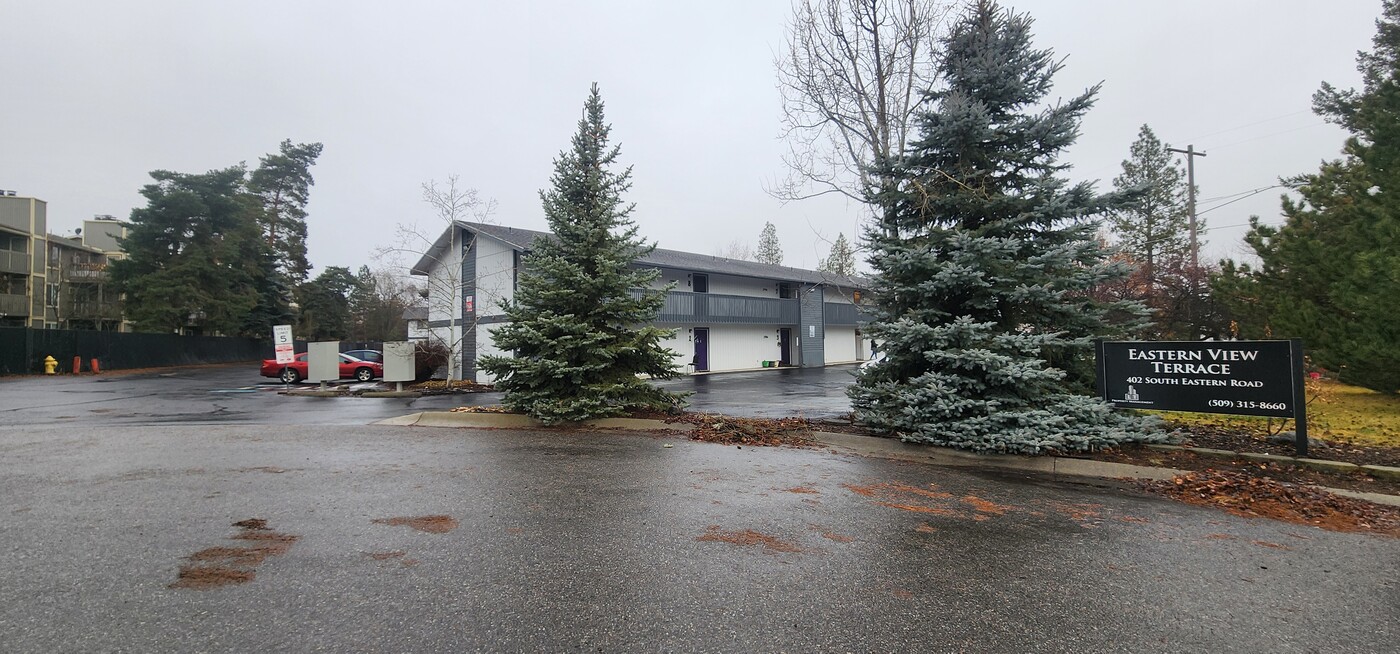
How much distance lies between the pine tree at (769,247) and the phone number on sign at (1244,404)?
58939 mm

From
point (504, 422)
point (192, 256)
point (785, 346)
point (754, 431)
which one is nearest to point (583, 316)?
point (504, 422)

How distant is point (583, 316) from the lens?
10547mm

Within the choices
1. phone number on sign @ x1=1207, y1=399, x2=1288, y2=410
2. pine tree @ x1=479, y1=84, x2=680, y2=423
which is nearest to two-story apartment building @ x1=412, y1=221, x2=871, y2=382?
pine tree @ x1=479, y1=84, x2=680, y2=423

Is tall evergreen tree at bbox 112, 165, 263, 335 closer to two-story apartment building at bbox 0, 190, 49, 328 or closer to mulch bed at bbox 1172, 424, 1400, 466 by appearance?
two-story apartment building at bbox 0, 190, 49, 328

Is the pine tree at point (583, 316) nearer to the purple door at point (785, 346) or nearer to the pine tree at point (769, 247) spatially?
the purple door at point (785, 346)

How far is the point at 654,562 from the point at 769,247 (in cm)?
6359

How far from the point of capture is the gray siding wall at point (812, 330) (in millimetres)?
32219

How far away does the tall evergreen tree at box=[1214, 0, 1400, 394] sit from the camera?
905 centimetres

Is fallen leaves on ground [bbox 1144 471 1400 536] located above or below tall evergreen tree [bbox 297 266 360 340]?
below

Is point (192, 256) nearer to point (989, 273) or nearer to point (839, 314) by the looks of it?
point (839, 314)

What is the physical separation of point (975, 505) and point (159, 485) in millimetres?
7507

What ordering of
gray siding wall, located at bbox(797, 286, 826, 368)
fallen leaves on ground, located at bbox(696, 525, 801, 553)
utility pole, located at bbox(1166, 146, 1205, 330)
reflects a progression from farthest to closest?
gray siding wall, located at bbox(797, 286, 826, 368), utility pole, located at bbox(1166, 146, 1205, 330), fallen leaves on ground, located at bbox(696, 525, 801, 553)

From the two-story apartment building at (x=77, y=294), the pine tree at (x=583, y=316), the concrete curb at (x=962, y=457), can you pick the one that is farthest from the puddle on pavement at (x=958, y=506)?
the two-story apartment building at (x=77, y=294)

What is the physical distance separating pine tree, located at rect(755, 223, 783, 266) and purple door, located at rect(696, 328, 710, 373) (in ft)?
125
